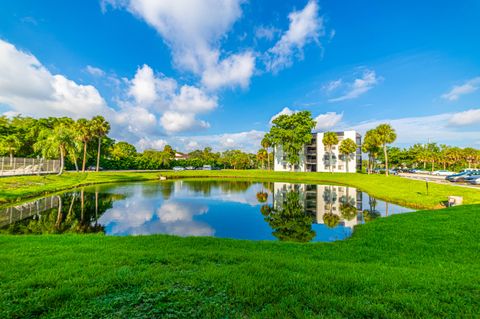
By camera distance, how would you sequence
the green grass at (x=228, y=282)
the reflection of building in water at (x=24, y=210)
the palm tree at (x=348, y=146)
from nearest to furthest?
the green grass at (x=228, y=282) < the reflection of building in water at (x=24, y=210) < the palm tree at (x=348, y=146)

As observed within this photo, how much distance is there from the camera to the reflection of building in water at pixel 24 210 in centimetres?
1334

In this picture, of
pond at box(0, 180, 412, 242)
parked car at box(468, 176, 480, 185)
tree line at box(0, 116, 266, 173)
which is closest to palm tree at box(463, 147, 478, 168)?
parked car at box(468, 176, 480, 185)

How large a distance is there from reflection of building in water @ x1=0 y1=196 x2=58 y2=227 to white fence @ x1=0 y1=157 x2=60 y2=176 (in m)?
17.0

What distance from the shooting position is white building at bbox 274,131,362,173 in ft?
204

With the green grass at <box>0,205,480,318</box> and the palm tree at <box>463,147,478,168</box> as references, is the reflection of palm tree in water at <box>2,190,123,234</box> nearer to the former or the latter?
the green grass at <box>0,205,480,318</box>

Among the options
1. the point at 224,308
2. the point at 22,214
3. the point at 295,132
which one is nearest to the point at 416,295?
the point at 224,308

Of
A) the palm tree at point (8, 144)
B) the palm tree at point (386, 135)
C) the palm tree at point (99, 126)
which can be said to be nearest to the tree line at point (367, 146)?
the palm tree at point (386, 135)

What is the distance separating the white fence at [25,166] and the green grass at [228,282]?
32.2m

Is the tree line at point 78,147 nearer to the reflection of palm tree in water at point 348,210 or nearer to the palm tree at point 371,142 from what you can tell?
the reflection of palm tree in water at point 348,210

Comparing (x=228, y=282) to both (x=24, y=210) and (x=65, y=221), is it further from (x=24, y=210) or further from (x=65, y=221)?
(x=24, y=210)

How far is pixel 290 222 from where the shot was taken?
14.3 meters

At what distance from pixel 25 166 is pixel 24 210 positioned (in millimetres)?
25289

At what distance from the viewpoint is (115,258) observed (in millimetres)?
5539

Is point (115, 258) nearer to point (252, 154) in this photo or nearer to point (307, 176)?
point (307, 176)
